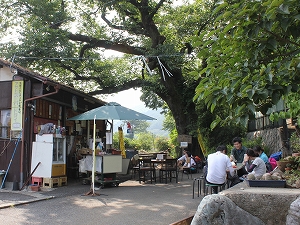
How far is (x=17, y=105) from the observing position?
1060 centimetres

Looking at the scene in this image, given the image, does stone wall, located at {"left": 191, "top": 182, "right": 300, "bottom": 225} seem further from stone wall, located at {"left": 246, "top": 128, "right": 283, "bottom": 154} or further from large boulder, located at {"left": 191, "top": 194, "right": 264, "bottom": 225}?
stone wall, located at {"left": 246, "top": 128, "right": 283, "bottom": 154}

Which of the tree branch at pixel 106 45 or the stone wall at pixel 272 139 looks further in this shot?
the tree branch at pixel 106 45

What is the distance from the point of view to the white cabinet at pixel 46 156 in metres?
10.3

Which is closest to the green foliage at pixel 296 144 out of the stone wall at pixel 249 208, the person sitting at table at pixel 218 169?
the person sitting at table at pixel 218 169

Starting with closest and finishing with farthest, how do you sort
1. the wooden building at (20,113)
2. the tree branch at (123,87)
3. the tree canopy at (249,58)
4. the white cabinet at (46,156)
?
the tree canopy at (249,58), the white cabinet at (46,156), the wooden building at (20,113), the tree branch at (123,87)

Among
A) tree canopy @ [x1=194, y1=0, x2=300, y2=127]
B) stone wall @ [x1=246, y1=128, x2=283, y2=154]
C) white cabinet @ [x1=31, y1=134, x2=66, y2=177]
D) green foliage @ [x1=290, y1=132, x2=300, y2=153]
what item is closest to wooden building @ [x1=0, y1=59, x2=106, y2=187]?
white cabinet @ [x1=31, y1=134, x2=66, y2=177]

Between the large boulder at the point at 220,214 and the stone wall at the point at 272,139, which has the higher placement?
the stone wall at the point at 272,139

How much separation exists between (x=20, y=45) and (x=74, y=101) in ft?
11.2

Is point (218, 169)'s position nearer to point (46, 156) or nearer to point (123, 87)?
point (46, 156)

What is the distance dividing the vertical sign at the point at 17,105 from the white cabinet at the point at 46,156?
78cm

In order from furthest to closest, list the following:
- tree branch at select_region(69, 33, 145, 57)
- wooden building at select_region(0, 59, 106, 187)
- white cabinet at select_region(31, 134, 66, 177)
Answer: tree branch at select_region(69, 33, 145, 57) < wooden building at select_region(0, 59, 106, 187) < white cabinet at select_region(31, 134, 66, 177)

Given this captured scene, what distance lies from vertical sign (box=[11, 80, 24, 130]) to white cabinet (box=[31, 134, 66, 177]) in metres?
0.78

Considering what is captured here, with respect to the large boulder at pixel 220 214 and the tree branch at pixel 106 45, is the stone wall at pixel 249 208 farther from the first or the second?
the tree branch at pixel 106 45

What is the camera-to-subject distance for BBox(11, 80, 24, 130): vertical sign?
10.5 m
